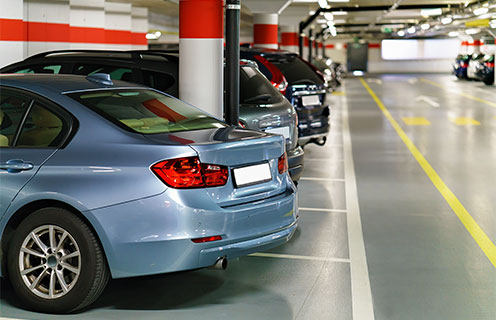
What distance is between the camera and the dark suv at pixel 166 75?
7.74m

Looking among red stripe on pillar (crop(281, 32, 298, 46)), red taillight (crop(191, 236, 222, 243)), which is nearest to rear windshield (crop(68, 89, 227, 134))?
red taillight (crop(191, 236, 222, 243))

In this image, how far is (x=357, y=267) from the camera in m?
6.10

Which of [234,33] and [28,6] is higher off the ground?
[28,6]

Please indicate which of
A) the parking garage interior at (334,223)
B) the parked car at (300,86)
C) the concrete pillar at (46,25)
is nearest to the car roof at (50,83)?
the parking garage interior at (334,223)

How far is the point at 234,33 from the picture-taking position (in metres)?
8.00

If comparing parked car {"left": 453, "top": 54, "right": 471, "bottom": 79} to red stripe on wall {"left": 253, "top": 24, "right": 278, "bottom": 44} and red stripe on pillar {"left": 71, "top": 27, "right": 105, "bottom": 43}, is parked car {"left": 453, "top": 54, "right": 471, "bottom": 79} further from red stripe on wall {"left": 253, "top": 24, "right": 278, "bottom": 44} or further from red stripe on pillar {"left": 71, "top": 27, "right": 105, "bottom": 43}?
red stripe on pillar {"left": 71, "top": 27, "right": 105, "bottom": 43}

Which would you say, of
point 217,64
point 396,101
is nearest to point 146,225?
point 217,64

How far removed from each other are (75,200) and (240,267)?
5.96 ft

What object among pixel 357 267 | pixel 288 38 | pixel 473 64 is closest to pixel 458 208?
pixel 357 267

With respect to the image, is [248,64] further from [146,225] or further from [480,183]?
[146,225]

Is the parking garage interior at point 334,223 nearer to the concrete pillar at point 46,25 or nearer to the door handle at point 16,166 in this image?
the concrete pillar at point 46,25

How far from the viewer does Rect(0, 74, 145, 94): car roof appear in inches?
201

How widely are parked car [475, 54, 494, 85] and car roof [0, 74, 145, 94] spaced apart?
37536 millimetres

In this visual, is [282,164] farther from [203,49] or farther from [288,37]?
[288,37]
